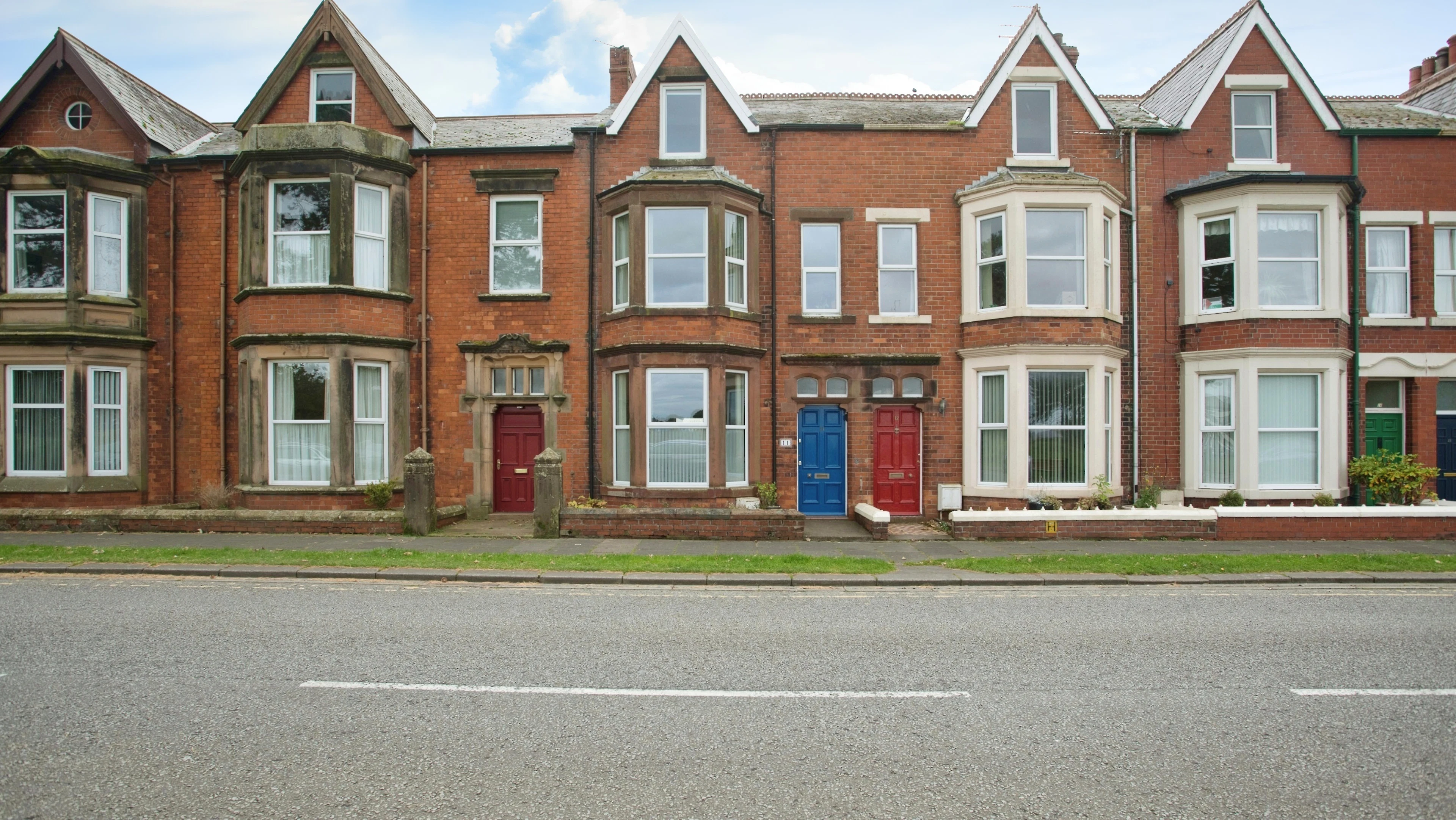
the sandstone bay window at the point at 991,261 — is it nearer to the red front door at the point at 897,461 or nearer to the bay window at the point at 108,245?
the red front door at the point at 897,461

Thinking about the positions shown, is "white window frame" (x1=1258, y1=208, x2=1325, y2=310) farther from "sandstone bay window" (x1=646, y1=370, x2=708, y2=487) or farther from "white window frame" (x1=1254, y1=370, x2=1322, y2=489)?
"sandstone bay window" (x1=646, y1=370, x2=708, y2=487)

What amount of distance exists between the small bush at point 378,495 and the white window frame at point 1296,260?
1703 centimetres

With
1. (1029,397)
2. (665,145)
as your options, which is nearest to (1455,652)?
(1029,397)

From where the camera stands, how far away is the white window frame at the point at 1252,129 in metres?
16.1

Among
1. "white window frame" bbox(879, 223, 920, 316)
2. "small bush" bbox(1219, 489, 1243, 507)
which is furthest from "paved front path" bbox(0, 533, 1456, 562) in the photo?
"white window frame" bbox(879, 223, 920, 316)

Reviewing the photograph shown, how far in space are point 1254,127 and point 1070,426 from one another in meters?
7.68

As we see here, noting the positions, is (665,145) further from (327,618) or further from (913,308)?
(327,618)

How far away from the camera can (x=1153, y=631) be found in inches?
287

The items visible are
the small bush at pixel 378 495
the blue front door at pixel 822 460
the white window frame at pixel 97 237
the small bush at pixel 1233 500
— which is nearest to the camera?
the small bush at pixel 1233 500

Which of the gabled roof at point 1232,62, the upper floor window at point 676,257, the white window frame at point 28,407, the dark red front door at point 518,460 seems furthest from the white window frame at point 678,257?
the white window frame at point 28,407

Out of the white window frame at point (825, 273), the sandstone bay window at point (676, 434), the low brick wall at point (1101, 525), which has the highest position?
the white window frame at point (825, 273)

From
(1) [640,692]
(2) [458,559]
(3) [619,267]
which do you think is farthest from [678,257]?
(1) [640,692]

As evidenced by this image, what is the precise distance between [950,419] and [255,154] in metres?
14.7

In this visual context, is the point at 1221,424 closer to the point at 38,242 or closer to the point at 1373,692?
the point at 1373,692
